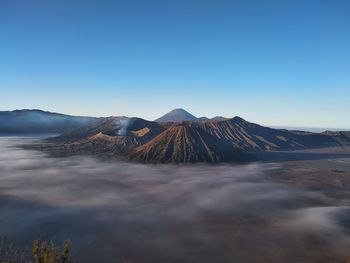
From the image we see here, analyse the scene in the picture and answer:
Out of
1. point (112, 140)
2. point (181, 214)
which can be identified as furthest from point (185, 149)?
point (181, 214)

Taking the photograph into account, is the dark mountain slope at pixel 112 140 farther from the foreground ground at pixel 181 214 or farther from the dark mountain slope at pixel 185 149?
the foreground ground at pixel 181 214

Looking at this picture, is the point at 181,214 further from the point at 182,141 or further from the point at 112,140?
the point at 112,140

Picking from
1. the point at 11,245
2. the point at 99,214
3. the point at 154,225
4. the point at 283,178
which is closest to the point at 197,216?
the point at 154,225

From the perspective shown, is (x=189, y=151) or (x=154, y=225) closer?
(x=154, y=225)

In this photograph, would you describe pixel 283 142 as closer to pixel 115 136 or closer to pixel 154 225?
→ pixel 115 136

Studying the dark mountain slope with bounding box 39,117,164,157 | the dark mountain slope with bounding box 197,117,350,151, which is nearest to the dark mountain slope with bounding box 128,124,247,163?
the dark mountain slope with bounding box 39,117,164,157

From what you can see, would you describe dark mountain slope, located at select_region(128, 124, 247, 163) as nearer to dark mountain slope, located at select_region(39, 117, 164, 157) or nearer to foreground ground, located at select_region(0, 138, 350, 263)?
dark mountain slope, located at select_region(39, 117, 164, 157)
